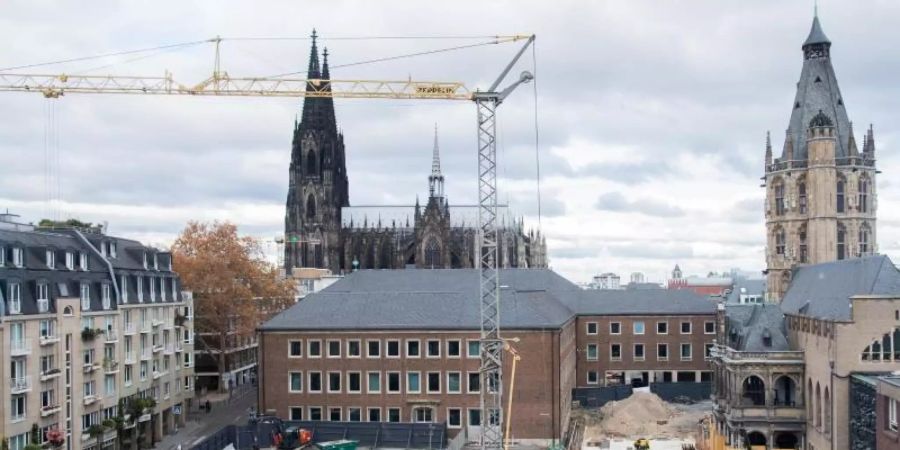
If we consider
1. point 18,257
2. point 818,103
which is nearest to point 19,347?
point 18,257

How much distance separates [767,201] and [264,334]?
48.6 meters

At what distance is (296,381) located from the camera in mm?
68562

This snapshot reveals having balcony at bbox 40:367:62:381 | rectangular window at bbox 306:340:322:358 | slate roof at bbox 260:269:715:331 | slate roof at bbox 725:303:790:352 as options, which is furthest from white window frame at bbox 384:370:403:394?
slate roof at bbox 725:303:790:352

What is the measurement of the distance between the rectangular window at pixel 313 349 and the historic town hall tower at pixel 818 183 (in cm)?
4188

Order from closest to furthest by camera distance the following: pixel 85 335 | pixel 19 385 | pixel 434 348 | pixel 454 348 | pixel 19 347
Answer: pixel 19 385 < pixel 19 347 < pixel 85 335 < pixel 454 348 < pixel 434 348

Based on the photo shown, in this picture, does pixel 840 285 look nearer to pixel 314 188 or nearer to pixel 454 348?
pixel 454 348

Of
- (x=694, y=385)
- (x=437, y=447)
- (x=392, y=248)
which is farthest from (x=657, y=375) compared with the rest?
(x=392, y=248)

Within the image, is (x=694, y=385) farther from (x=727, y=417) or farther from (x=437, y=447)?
(x=437, y=447)

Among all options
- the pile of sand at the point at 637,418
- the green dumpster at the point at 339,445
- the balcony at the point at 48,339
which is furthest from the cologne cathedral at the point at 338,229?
the balcony at the point at 48,339

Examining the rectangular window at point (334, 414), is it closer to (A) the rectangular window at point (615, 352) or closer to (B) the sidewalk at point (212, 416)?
(B) the sidewalk at point (212, 416)

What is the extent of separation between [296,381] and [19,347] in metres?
22.4

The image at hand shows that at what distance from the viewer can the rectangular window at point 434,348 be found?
2650 inches

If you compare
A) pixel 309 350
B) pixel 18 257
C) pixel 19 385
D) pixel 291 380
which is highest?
pixel 18 257

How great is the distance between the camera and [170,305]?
236ft
